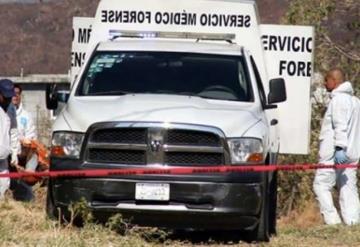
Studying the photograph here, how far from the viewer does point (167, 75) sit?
10891 mm

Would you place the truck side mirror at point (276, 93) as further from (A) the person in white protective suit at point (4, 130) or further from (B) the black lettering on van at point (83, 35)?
(B) the black lettering on van at point (83, 35)

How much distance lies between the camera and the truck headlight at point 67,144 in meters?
9.61

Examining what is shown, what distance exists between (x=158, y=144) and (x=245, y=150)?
0.77 m

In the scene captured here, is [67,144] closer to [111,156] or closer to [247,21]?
[111,156]

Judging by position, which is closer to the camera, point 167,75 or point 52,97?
point 167,75

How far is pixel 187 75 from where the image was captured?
1091 centimetres

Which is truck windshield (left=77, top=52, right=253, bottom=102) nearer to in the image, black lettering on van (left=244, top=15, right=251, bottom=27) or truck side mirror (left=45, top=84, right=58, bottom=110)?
truck side mirror (left=45, top=84, right=58, bottom=110)

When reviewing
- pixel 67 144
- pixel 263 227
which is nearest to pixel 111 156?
pixel 67 144

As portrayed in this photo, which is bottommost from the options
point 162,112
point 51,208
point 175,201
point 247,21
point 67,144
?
point 51,208

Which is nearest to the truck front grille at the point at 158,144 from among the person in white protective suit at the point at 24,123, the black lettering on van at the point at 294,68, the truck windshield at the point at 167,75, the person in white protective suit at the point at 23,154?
the truck windshield at the point at 167,75

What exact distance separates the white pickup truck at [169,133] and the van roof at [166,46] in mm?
13

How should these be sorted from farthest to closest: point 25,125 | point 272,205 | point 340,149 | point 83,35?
point 25,125
point 83,35
point 340,149
point 272,205

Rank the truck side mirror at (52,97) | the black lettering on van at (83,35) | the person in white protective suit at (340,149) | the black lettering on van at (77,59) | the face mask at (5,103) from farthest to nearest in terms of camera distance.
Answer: the black lettering on van at (83,35) → the black lettering on van at (77,59) → the face mask at (5,103) → the person in white protective suit at (340,149) → the truck side mirror at (52,97)

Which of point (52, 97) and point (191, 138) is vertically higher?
point (52, 97)
